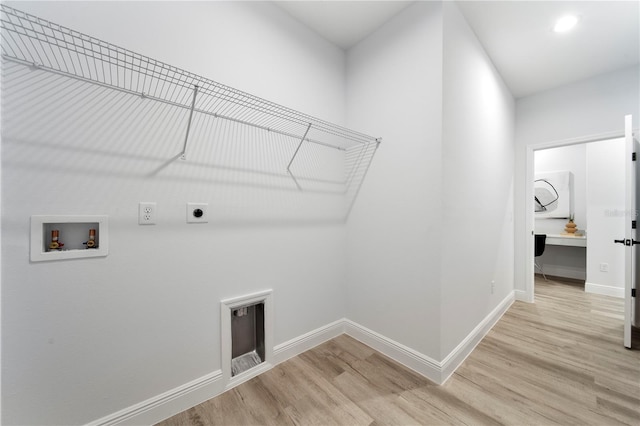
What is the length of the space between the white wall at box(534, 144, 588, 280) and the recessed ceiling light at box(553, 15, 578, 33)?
2645 millimetres

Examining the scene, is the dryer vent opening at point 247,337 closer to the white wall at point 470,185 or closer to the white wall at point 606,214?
the white wall at point 470,185

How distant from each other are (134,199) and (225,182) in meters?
0.46

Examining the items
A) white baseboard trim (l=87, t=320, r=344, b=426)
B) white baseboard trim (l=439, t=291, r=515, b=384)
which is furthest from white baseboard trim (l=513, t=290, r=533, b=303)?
white baseboard trim (l=87, t=320, r=344, b=426)

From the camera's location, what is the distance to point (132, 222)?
3.88 feet

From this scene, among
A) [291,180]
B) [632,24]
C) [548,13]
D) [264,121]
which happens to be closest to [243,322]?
[291,180]

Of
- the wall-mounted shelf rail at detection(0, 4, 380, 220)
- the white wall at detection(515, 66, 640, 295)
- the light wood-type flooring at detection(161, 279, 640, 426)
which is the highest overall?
the white wall at detection(515, 66, 640, 295)

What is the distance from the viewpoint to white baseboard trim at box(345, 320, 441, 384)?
1.56 meters

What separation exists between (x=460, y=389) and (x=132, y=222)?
2.12m

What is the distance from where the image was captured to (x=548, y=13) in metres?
1.77

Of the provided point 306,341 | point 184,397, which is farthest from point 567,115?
point 184,397

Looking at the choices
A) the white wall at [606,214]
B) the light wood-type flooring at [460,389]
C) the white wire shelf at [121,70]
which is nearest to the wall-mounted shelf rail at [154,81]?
the white wire shelf at [121,70]

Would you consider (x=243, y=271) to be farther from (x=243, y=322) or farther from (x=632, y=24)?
(x=632, y=24)

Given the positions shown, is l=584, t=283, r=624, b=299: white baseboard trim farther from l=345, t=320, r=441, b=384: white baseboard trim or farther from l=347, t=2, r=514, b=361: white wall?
l=345, t=320, r=441, b=384: white baseboard trim

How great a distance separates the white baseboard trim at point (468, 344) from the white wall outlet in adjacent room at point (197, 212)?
5.77ft
